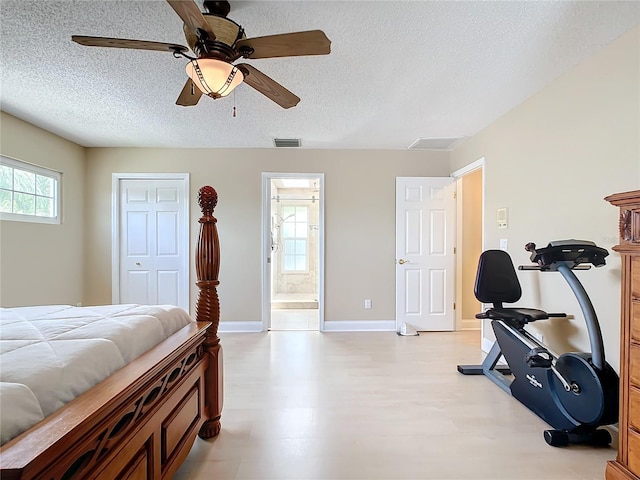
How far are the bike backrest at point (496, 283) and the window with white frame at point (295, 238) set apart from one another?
4.89m

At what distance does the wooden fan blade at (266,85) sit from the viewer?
174 centimetres

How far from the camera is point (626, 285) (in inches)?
56.0

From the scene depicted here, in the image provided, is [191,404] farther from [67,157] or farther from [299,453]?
[67,157]

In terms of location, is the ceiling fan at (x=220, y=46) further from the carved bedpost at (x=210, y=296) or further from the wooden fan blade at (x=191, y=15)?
the carved bedpost at (x=210, y=296)

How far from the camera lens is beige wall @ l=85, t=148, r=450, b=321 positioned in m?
4.30

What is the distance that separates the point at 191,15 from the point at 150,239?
11.9 ft

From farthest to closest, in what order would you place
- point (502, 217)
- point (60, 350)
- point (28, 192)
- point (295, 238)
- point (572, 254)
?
point (295, 238)
point (28, 192)
point (502, 217)
point (572, 254)
point (60, 350)

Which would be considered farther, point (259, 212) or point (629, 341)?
point (259, 212)

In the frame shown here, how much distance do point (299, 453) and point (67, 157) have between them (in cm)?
442

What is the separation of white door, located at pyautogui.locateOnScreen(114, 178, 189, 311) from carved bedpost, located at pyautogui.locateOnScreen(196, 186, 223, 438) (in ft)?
8.83

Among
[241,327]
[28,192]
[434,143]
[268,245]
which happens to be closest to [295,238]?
[268,245]

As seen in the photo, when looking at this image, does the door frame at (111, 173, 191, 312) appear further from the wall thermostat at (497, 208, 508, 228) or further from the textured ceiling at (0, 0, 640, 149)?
the wall thermostat at (497, 208, 508, 228)

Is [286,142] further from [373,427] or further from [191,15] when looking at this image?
[373,427]

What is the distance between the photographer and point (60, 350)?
1.03m
